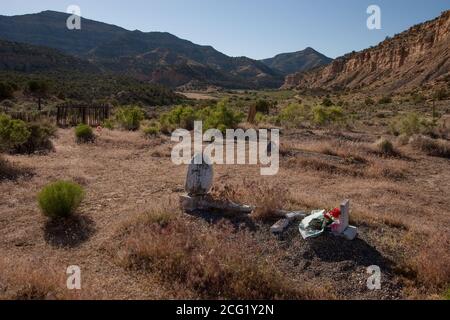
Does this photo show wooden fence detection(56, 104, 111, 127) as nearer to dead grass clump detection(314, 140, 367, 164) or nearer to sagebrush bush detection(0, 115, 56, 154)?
sagebrush bush detection(0, 115, 56, 154)

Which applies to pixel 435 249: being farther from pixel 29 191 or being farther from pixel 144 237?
pixel 29 191

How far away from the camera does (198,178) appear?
7484mm

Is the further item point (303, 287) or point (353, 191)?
point (353, 191)

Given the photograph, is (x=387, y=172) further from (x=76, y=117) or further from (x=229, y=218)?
(x=76, y=117)

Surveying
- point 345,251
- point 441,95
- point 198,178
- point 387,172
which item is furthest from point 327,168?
point 441,95

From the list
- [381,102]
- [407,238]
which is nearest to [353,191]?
[407,238]

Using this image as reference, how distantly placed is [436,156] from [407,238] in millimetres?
10335

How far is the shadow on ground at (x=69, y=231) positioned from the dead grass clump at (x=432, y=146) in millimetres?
13226

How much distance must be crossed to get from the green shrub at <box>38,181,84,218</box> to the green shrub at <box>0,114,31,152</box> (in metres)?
5.92

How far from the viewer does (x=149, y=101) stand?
47.9m

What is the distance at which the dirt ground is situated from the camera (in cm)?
525

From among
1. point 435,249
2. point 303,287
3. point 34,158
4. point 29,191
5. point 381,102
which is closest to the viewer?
point 303,287

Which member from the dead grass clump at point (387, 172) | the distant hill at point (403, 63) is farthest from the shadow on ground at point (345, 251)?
the distant hill at point (403, 63)

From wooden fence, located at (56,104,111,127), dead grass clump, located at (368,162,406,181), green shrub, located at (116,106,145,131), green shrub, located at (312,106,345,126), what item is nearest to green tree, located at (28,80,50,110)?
wooden fence, located at (56,104,111,127)
